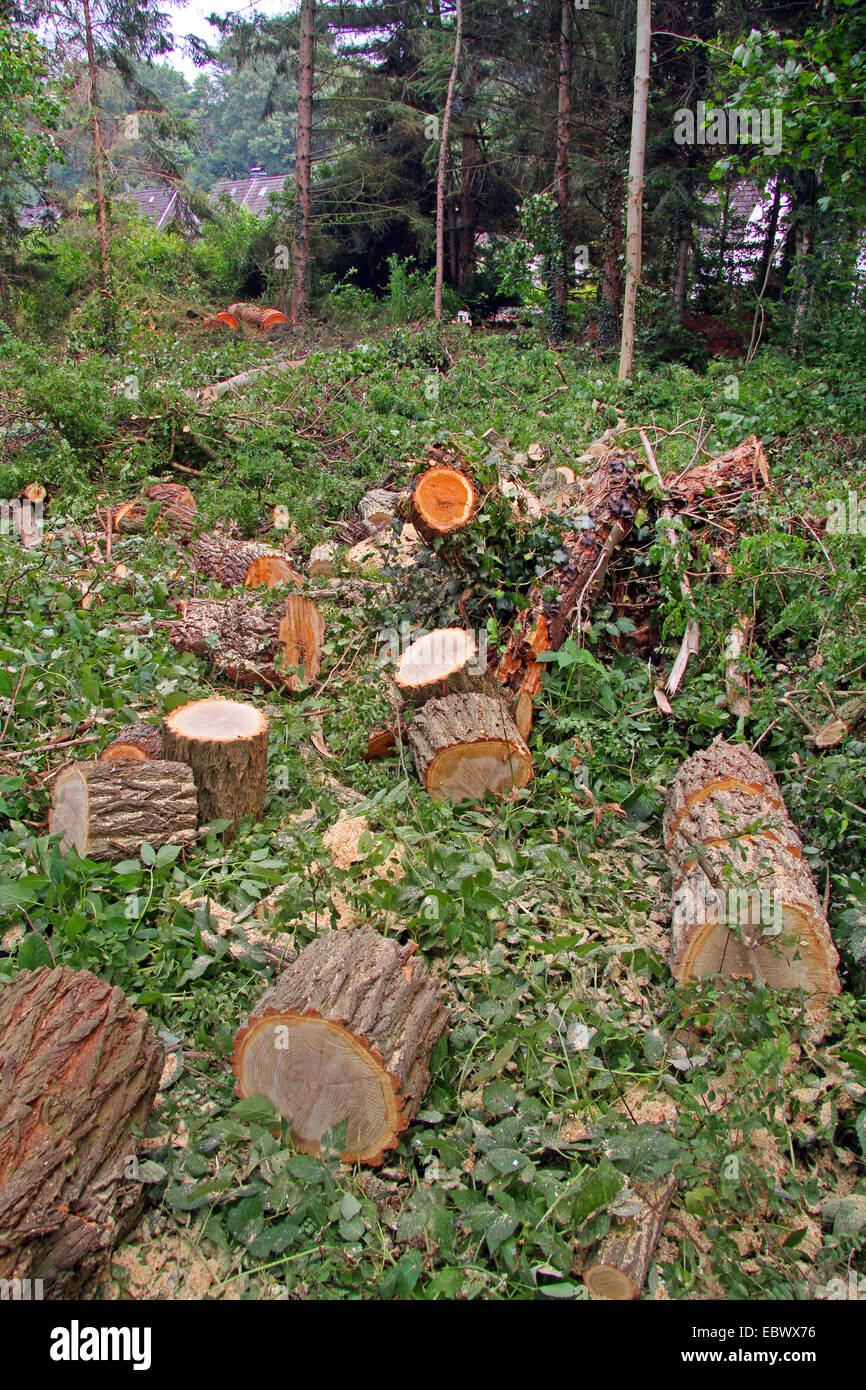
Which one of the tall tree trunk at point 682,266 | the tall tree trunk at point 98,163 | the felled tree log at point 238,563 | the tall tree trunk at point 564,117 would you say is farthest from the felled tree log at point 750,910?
the tall tree trunk at point 564,117

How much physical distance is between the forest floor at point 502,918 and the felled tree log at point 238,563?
0.25 metres

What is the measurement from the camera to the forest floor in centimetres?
200

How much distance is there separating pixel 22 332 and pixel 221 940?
616 inches

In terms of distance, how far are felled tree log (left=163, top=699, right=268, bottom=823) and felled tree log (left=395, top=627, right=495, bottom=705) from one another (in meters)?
0.81

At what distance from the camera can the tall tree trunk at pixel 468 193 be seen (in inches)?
696

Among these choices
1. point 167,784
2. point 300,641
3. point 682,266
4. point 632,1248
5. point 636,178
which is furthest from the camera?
point 682,266

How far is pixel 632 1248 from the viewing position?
6.34ft

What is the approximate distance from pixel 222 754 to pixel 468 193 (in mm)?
20128

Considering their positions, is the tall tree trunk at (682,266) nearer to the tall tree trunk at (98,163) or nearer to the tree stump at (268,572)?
the tall tree trunk at (98,163)

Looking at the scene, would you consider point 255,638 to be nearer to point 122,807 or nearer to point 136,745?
point 136,745

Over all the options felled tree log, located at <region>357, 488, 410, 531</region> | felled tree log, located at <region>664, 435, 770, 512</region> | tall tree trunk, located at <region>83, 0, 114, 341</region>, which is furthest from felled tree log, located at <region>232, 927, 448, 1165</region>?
tall tree trunk, located at <region>83, 0, 114, 341</region>

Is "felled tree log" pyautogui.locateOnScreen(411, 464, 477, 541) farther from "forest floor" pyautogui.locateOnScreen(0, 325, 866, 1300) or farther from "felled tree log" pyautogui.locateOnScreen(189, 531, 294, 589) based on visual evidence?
"felled tree log" pyautogui.locateOnScreen(189, 531, 294, 589)

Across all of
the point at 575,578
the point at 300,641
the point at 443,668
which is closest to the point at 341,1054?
the point at 443,668
